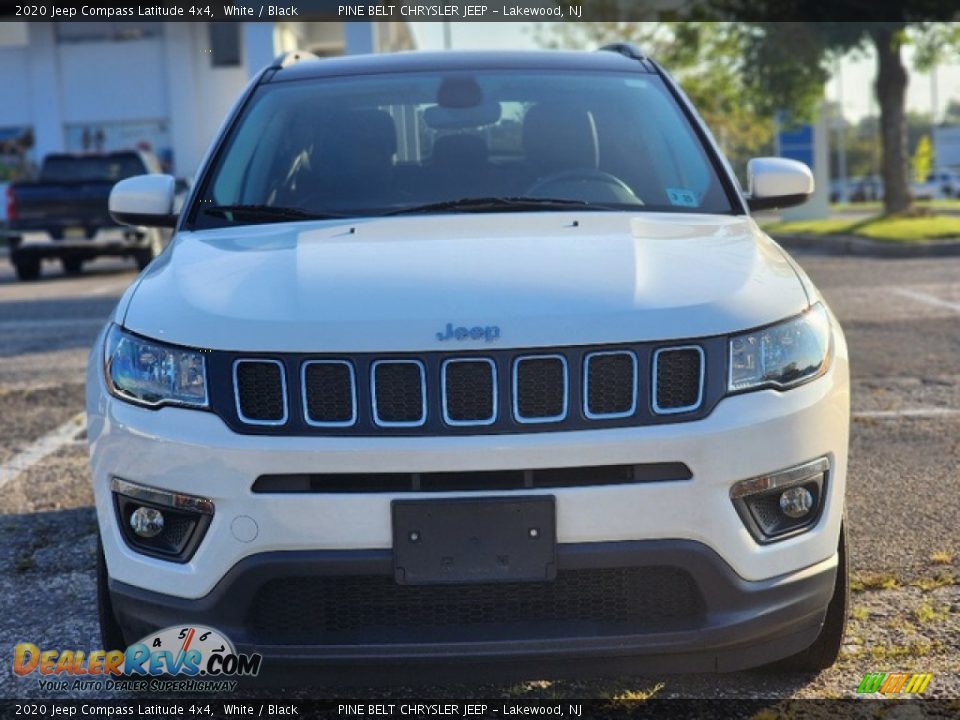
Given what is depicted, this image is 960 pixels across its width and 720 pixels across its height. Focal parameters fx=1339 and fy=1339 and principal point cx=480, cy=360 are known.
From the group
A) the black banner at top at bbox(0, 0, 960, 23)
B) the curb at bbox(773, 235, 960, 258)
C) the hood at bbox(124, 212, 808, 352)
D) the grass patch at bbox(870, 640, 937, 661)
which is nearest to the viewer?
the hood at bbox(124, 212, 808, 352)

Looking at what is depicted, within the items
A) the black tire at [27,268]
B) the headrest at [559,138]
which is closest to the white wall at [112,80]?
the black tire at [27,268]

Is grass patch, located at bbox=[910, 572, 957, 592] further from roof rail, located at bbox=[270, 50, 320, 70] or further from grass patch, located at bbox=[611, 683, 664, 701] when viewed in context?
roof rail, located at bbox=[270, 50, 320, 70]

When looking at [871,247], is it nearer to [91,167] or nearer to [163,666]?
[91,167]

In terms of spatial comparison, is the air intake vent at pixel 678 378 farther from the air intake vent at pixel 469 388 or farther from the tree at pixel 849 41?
the tree at pixel 849 41

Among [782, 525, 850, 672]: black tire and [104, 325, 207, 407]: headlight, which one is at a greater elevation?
[104, 325, 207, 407]: headlight

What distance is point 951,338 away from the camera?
8.64m

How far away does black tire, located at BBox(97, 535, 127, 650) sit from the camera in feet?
9.91

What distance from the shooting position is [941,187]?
71.2m

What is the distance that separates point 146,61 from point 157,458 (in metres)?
44.0

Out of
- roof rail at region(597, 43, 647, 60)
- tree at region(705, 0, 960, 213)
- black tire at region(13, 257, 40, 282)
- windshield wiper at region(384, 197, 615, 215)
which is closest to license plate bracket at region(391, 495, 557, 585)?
windshield wiper at region(384, 197, 615, 215)

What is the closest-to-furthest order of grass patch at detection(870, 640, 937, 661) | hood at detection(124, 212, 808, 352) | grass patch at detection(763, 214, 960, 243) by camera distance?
hood at detection(124, 212, 808, 352) → grass patch at detection(870, 640, 937, 661) → grass patch at detection(763, 214, 960, 243)

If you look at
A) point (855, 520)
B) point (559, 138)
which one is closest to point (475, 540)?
point (559, 138)

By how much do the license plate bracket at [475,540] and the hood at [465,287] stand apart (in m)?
0.32

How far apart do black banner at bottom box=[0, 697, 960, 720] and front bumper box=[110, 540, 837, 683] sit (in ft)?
0.95
